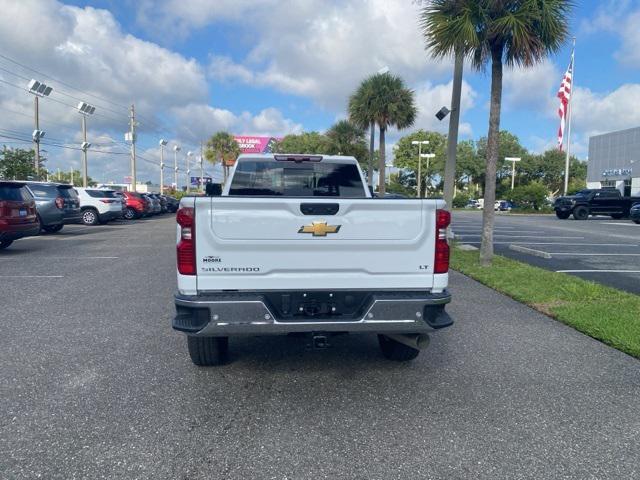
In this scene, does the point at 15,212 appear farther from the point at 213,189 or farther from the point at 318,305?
the point at 318,305

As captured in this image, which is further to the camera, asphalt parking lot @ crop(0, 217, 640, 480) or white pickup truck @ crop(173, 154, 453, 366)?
white pickup truck @ crop(173, 154, 453, 366)

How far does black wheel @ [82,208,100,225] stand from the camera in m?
22.5

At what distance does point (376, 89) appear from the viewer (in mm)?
25156

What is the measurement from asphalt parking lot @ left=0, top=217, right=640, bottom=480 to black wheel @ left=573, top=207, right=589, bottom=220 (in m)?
27.8

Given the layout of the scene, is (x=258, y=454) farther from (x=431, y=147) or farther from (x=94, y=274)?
(x=431, y=147)

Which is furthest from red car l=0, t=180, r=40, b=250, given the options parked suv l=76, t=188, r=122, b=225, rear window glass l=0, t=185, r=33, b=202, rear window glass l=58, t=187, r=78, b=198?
parked suv l=76, t=188, r=122, b=225

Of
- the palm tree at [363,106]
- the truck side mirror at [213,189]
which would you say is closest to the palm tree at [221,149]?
the palm tree at [363,106]

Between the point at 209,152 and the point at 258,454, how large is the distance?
57.6 meters

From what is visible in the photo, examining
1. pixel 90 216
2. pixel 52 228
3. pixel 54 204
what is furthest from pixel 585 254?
pixel 90 216

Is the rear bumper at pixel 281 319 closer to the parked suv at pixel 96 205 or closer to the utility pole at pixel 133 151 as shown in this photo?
the parked suv at pixel 96 205

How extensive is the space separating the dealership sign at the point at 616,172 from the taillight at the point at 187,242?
52.0 metres

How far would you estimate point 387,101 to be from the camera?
82.4 ft

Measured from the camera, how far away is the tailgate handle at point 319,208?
3.79m

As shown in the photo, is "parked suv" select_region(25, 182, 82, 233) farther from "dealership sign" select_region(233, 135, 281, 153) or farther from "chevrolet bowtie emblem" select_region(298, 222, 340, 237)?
"dealership sign" select_region(233, 135, 281, 153)
